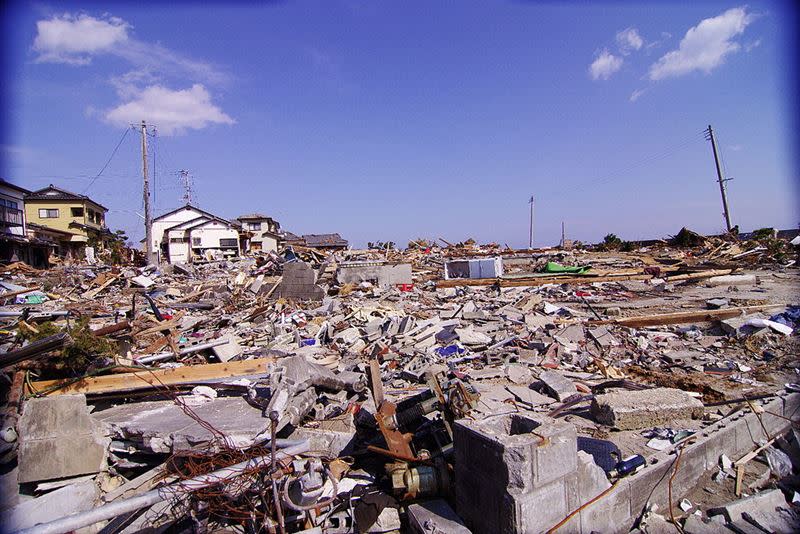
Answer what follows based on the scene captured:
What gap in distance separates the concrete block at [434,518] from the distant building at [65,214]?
1493 inches

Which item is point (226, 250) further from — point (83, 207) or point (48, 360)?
point (48, 360)

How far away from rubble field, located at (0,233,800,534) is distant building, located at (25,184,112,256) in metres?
28.3

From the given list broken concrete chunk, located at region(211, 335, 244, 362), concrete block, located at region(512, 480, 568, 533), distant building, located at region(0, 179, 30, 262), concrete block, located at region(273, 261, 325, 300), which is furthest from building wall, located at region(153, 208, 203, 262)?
concrete block, located at region(512, 480, 568, 533)

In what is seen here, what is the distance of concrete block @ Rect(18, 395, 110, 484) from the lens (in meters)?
3.98

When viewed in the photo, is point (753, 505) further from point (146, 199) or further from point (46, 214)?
point (46, 214)

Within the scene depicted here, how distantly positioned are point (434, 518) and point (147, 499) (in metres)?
2.33

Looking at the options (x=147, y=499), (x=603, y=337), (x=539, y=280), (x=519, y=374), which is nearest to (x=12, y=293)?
(x=147, y=499)

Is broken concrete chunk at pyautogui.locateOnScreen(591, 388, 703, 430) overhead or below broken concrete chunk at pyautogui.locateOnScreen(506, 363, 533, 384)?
below

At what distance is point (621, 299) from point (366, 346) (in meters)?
9.12

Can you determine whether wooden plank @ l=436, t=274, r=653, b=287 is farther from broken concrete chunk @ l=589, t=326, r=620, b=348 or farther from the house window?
the house window

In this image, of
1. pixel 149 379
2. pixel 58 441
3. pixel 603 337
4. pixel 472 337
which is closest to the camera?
pixel 58 441

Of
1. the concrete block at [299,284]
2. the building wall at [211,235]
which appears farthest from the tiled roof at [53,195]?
the concrete block at [299,284]

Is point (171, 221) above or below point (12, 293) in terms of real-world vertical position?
above

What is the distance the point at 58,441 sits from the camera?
402 cm
